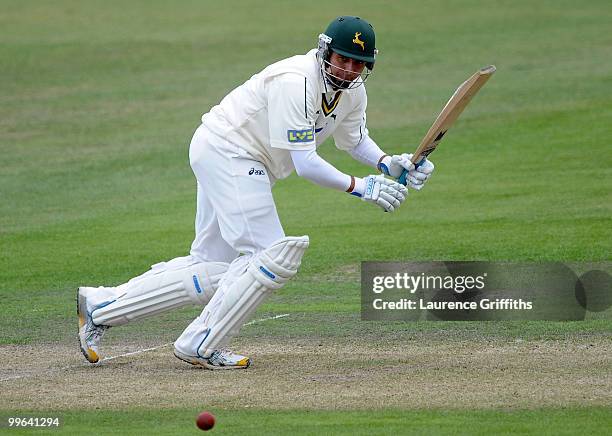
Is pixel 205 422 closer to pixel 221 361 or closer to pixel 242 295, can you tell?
pixel 242 295

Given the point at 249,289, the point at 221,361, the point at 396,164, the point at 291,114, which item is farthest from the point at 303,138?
the point at 221,361

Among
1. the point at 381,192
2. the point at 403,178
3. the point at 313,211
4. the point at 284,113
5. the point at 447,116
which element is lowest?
the point at 313,211

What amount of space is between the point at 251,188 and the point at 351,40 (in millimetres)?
995

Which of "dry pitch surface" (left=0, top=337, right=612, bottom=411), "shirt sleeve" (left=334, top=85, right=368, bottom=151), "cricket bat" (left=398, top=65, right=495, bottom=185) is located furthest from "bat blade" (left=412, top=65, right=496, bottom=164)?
"dry pitch surface" (left=0, top=337, right=612, bottom=411)

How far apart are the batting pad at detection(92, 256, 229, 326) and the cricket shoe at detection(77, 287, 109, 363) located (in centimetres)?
5

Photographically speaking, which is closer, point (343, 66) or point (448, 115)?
point (343, 66)

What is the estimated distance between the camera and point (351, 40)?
6824mm

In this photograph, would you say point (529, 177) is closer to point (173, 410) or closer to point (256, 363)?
point (256, 363)

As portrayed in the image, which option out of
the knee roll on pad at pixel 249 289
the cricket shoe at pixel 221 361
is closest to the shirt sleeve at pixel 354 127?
the knee roll on pad at pixel 249 289

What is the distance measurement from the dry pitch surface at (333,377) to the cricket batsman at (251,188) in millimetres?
282

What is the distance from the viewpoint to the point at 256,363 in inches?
286

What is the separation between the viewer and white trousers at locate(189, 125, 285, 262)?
693 centimetres

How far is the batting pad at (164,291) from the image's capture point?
7.19 m

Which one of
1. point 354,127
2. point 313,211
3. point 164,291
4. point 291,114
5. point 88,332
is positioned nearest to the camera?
point 291,114
